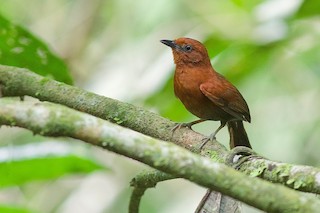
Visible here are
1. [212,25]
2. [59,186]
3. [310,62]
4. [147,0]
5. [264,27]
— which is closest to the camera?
[264,27]

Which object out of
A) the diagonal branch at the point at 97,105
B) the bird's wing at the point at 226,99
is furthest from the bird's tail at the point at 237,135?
the diagonal branch at the point at 97,105

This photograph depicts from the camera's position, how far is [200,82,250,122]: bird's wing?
12.2 feet

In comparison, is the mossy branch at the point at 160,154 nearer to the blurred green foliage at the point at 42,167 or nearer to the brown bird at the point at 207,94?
the blurred green foliage at the point at 42,167

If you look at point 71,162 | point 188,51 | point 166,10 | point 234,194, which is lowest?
point 234,194

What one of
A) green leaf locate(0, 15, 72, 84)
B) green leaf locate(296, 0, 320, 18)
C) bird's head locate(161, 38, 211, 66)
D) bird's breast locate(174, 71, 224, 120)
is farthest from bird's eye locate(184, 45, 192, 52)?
green leaf locate(0, 15, 72, 84)

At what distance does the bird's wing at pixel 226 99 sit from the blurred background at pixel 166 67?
1.15ft

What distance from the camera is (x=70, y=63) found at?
550cm

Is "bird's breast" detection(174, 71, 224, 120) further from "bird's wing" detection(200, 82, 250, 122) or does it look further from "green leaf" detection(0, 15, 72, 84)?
"green leaf" detection(0, 15, 72, 84)

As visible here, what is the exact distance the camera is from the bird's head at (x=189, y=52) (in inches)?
159

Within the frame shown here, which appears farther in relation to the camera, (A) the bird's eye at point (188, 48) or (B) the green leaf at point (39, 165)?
(A) the bird's eye at point (188, 48)

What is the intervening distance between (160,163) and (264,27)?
2.55m

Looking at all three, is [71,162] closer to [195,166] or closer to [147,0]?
[195,166]

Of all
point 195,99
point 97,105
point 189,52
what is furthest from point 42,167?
point 189,52

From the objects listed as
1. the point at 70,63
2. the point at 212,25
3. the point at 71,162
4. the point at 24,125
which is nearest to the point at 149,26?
the point at 70,63
